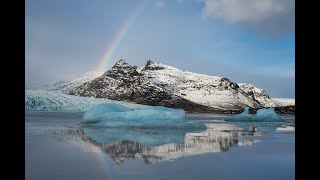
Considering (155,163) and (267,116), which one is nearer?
(155,163)

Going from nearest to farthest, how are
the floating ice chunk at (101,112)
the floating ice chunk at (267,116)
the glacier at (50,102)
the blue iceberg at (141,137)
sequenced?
the blue iceberg at (141,137)
the floating ice chunk at (101,112)
the floating ice chunk at (267,116)
the glacier at (50,102)

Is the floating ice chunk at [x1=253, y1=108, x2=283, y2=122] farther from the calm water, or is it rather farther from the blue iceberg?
the calm water

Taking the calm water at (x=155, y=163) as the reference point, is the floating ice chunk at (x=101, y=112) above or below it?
above

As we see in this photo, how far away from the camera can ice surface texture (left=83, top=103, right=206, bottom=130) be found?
2023 cm

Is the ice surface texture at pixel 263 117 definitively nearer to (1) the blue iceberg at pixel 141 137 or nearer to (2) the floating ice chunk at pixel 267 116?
(2) the floating ice chunk at pixel 267 116

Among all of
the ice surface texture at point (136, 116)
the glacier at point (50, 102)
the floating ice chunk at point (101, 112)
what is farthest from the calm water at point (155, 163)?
the glacier at point (50, 102)

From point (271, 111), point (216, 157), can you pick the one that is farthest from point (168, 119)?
point (271, 111)

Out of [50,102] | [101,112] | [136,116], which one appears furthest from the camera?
[50,102]

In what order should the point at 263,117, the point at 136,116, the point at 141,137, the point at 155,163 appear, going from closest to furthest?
the point at 155,163
the point at 141,137
the point at 136,116
the point at 263,117

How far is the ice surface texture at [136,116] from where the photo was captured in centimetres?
2023

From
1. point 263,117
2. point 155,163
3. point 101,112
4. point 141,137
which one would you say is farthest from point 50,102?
point 155,163

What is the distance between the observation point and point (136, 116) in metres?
21.1

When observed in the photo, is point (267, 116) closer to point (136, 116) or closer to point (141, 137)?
point (136, 116)
